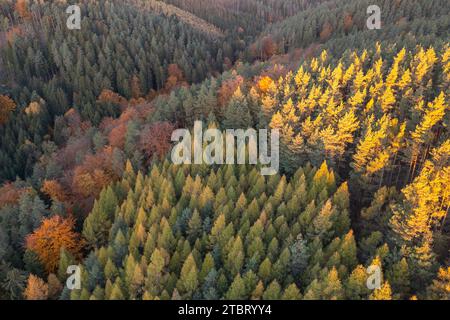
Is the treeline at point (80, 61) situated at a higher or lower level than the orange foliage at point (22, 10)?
lower

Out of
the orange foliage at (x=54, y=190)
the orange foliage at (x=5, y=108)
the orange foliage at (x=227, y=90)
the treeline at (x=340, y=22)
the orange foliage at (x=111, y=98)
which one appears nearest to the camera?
the orange foliage at (x=54, y=190)

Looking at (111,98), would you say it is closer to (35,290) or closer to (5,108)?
(5,108)

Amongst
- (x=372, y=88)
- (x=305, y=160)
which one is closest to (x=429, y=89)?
(x=372, y=88)

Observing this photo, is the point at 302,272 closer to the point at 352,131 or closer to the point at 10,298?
the point at 352,131

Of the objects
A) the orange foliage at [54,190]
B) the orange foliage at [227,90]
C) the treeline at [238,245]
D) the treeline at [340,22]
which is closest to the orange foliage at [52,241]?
the treeline at [238,245]

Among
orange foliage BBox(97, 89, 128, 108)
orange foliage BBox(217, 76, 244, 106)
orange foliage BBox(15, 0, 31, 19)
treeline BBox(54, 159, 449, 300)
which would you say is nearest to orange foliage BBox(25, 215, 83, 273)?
treeline BBox(54, 159, 449, 300)

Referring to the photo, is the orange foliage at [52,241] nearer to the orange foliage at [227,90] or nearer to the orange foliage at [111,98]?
the orange foliage at [227,90]

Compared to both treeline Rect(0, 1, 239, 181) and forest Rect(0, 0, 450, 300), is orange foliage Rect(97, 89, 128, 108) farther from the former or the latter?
forest Rect(0, 0, 450, 300)
